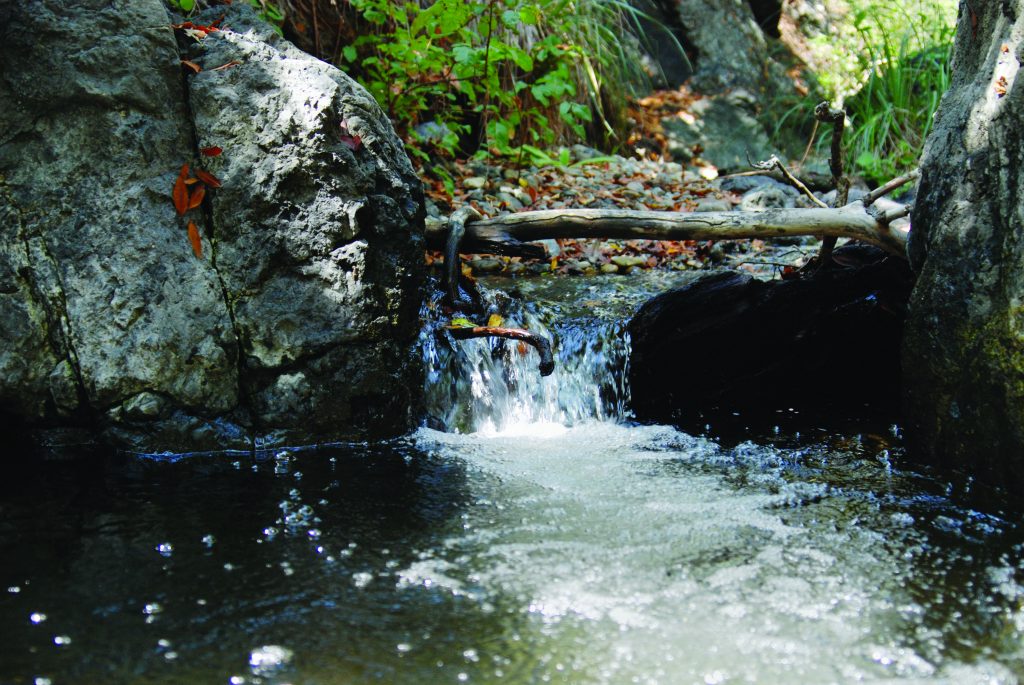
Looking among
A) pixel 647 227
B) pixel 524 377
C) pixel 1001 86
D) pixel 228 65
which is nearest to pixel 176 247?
pixel 228 65

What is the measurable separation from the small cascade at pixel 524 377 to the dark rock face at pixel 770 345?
0.41 ft

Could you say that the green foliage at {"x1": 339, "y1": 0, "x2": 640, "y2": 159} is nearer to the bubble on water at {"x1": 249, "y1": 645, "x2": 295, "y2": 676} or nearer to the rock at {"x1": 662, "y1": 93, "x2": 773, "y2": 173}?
the rock at {"x1": 662, "y1": 93, "x2": 773, "y2": 173}

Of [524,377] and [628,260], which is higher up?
[628,260]

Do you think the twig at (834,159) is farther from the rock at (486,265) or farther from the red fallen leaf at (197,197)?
the red fallen leaf at (197,197)

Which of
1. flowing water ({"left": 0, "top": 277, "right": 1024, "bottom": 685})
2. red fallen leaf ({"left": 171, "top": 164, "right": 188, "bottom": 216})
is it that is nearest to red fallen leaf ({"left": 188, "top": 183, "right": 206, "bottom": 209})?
red fallen leaf ({"left": 171, "top": 164, "right": 188, "bottom": 216})

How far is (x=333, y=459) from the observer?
3201 millimetres

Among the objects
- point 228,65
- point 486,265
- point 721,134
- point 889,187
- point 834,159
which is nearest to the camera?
point 228,65

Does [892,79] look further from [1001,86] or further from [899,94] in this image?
[1001,86]

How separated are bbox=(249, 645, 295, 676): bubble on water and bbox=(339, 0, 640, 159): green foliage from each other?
349 cm

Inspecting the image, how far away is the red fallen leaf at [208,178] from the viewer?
327 centimetres

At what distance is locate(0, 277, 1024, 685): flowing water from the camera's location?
1889 mm

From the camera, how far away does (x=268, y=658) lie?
6.17 feet

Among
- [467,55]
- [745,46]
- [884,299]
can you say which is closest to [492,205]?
[467,55]

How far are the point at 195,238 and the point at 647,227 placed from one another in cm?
208
